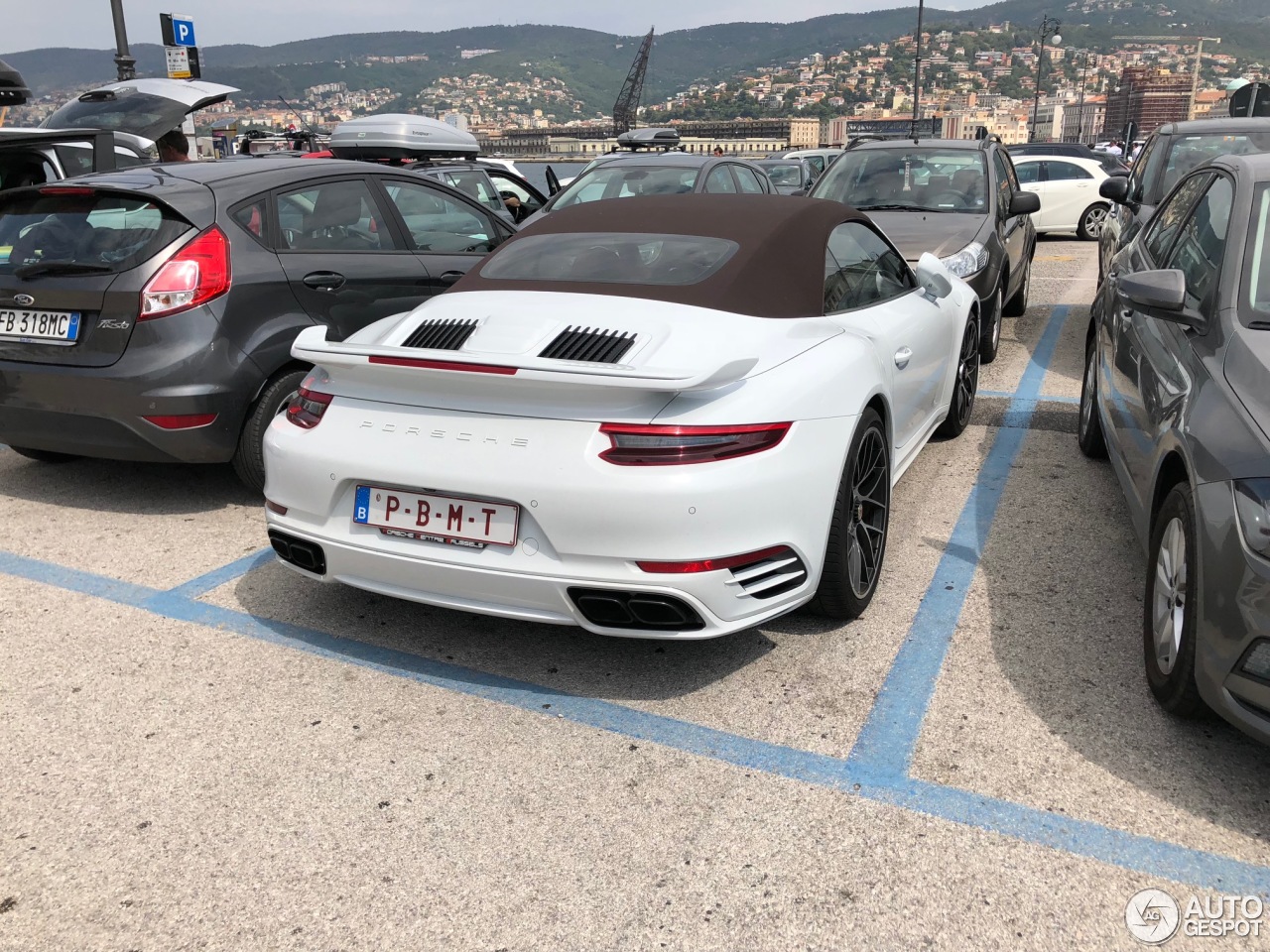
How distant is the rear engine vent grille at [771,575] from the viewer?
288 cm

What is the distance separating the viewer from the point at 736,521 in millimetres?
2793

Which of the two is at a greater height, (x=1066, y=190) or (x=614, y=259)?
(x=614, y=259)

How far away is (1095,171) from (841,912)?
54.0 feet

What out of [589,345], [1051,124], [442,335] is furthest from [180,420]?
[1051,124]

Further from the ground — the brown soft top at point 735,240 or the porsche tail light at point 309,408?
the brown soft top at point 735,240

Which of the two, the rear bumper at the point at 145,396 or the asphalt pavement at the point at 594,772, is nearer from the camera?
the asphalt pavement at the point at 594,772

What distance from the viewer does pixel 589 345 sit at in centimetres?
298

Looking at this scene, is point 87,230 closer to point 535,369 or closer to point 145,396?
point 145,396

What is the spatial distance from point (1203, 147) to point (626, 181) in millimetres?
4659

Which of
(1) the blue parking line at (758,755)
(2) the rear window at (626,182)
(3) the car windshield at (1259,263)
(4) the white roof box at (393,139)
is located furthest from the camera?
(4) the white roof box at (393,139)

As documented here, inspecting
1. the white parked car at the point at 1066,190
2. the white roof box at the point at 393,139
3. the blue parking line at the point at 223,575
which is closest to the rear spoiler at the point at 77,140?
the blue parking line at the point at 223,575

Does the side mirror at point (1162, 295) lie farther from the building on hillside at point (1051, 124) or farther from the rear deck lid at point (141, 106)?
the building on hillside at point (1051, 124)

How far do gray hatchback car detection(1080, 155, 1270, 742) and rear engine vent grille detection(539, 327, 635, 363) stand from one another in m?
1.59

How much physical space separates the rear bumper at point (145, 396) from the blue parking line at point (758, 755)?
0.76m
